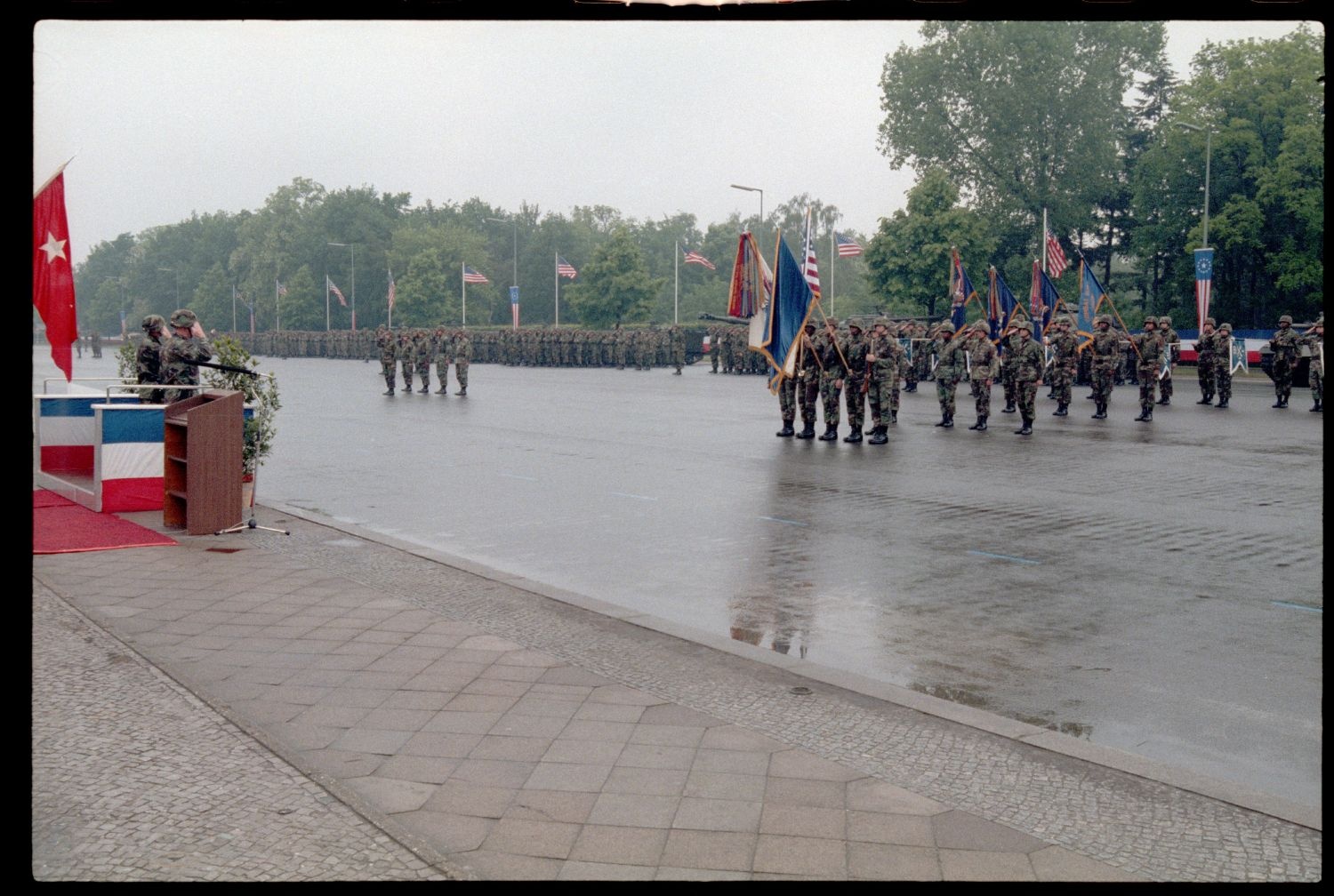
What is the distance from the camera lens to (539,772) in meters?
4.76

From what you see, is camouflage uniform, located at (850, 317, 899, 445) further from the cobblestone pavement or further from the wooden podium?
the cobblestone pavement

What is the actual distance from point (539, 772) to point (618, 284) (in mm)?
67724

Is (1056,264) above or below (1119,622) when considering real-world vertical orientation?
above

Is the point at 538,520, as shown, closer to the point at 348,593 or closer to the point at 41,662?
the point at 348,593

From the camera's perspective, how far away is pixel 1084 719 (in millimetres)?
5734

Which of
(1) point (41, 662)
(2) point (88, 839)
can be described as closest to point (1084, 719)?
(2) point (88, 839)

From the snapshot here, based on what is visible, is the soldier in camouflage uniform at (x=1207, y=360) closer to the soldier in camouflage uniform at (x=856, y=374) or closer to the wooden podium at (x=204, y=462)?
the soldier in camouflage uniform at (x=856, y=374)

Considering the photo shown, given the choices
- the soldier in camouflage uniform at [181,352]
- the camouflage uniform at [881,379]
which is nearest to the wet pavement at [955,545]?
the camouflage uniform at [881,379]

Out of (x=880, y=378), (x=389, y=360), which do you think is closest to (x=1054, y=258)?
(x=389, y=360)

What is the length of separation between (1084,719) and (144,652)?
4622 mm

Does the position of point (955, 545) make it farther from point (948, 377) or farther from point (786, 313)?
point (948, 377)

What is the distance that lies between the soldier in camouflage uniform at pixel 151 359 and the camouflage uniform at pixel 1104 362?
56.1 ft

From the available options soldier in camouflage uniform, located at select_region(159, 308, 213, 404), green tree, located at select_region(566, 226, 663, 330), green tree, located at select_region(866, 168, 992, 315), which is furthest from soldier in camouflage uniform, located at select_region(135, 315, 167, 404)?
green tree, located at select_region(566, 226, 663, 330)

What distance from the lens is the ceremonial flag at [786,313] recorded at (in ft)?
63.7
